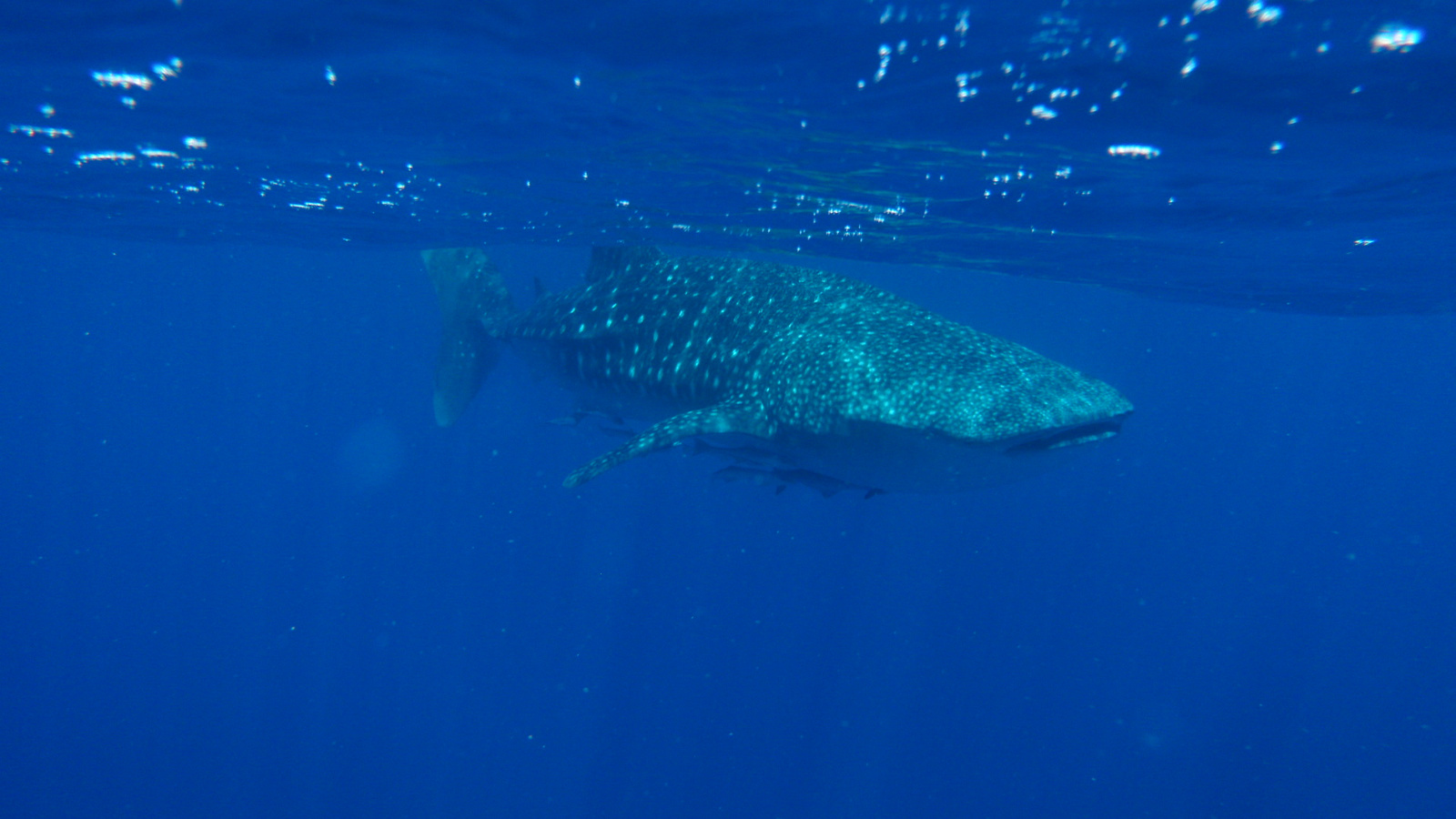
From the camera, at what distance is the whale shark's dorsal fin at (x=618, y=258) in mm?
9688

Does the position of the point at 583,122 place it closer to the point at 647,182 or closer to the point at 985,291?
the point at 647,182

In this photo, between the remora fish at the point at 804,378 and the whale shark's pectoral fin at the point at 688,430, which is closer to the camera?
the remora fish at the point at 804,378

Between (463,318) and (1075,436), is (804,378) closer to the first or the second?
(1075,436)

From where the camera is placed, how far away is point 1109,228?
48.0ft

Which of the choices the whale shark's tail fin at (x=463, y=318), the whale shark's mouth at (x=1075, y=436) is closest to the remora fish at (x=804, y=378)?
the whale shark's mouth at (x=1075, y=436)

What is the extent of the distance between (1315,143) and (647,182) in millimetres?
8399

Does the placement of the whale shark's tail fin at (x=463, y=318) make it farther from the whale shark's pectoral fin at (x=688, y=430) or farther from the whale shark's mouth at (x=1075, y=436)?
the whale shark's mouth at (x=1075, y=436)

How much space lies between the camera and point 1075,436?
5180 millimetres

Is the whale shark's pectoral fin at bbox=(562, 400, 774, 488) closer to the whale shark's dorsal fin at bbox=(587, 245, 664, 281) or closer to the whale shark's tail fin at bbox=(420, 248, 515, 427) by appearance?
the whale shark's dorsal fin at bbox=(587, 245, 664, 281)

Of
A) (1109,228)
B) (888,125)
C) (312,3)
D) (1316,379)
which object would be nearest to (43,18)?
(312,3)

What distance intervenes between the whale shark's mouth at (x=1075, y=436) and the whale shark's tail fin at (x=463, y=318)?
8.88 meters

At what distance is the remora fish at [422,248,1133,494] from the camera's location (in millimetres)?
5355

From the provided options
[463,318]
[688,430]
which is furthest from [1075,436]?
[463,318]

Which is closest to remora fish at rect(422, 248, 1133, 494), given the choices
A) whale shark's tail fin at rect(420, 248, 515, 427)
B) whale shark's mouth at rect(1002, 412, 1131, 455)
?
Answer: whale shark's mouth at rect(1002, 412, 1131, 455)
